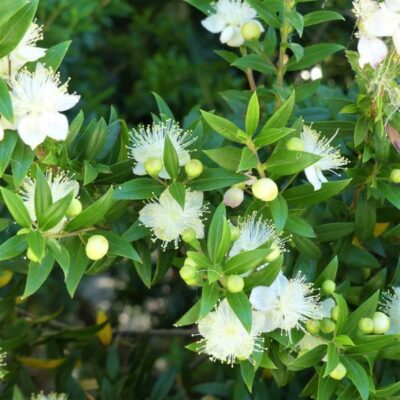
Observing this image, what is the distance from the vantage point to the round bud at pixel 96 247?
127 cm

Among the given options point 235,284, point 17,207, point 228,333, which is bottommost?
point 228,333

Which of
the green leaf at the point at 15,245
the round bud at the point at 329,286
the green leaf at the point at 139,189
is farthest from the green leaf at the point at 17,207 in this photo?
the round bud at the point at 329,286

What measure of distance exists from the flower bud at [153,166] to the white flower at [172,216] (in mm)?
49

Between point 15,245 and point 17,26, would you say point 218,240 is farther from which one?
point 17,26

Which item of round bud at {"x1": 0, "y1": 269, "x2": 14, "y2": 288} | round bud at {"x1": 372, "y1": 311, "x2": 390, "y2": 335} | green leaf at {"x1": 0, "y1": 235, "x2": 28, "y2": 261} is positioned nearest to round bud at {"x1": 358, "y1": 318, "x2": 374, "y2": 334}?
round bud at {"x1": 372, "y1": 311, "x2": 390, "y2": 335}

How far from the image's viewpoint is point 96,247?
1.27 metres

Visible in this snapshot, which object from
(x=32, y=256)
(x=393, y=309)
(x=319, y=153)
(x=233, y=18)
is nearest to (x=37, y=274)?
(x=32, y=256)

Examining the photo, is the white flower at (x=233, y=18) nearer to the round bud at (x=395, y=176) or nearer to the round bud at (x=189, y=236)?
the round bud at (x=395, y=176)

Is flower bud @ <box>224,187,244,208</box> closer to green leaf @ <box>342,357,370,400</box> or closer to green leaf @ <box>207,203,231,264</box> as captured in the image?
green leaf @ <box>207,203,231,264</box>

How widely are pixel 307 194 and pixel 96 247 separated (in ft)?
1.29

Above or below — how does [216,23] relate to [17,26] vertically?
below

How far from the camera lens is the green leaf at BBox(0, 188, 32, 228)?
122 centimetres

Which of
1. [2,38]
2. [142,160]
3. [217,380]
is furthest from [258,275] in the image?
[217,380]

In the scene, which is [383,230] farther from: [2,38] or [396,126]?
[2,38]
